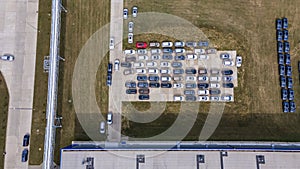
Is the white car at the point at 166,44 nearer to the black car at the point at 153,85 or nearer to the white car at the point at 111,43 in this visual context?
the black car at the point at 153,85

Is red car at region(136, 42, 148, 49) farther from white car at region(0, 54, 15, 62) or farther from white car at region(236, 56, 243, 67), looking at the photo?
white car at region(0, 54, 15, 62)

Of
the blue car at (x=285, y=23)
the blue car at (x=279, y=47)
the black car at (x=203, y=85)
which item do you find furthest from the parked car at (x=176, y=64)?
the blue car at (x=285, y=23)

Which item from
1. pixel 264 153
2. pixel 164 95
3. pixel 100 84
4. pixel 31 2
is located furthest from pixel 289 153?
pixel 31 2

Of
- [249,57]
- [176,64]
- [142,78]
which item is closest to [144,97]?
[142,78]

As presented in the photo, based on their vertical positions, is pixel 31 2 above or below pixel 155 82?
above

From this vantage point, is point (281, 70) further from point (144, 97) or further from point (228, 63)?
point (144, 97)

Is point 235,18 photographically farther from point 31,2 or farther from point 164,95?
point 31,2

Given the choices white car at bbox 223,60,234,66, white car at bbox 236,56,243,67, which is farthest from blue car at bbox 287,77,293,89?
white car at bbox 223,60,234,66

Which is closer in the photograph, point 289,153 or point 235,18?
point 289,153
